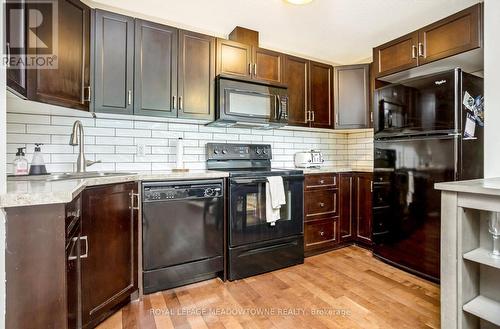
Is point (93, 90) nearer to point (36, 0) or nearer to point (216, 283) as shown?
point (36, 0)

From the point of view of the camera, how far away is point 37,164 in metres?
1.83

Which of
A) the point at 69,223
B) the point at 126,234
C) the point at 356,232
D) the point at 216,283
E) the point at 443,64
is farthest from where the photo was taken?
the point at 356,232

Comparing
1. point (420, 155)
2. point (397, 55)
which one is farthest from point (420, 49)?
point (420, 155)

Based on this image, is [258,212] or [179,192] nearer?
A: [179,192]

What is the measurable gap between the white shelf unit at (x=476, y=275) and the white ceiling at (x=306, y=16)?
1.88 meters

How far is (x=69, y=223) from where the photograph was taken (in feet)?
3.96

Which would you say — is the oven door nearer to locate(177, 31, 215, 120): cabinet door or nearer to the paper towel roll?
the paper towel roll

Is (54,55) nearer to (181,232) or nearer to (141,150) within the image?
(141,150)

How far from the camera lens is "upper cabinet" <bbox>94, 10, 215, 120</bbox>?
79.5 inches

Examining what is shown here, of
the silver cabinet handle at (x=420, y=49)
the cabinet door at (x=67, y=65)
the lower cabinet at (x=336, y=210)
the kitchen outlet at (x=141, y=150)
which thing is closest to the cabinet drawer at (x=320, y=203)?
the lower cabinet at (x=336, y=210)

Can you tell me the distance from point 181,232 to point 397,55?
2.68 meters

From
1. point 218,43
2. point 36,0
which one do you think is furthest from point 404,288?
point 36,0

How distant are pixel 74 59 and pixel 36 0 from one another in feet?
1.35

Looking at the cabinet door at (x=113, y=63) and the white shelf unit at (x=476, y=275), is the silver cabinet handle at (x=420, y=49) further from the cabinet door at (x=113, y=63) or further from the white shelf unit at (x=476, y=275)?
the cabinet door at (x=113, y=63)
